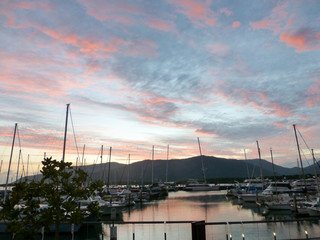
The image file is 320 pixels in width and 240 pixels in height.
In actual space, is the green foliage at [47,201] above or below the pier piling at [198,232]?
above

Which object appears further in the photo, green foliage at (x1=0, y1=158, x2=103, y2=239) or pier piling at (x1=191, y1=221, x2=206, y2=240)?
pier piling at (x1=191, y1=221, x2=206, y2=240)

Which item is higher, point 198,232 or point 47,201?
point 47,201

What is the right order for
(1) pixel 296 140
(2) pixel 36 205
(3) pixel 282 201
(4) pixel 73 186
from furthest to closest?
(1) pixel 296 140 → (3) pixel 282 201 → (4) pixel 73 186 → (2) pixel 36 205

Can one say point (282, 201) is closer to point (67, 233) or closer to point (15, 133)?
point (67, 233)

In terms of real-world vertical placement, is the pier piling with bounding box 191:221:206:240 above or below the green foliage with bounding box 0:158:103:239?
below

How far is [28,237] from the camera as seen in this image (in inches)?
592

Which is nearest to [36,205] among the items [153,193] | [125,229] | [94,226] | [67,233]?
[67,233]

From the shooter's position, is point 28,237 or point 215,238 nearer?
point 28,237

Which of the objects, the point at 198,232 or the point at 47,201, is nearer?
the point at 47,201

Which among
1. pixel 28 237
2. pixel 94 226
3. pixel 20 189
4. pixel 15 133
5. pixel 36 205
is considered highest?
pixel 15 133

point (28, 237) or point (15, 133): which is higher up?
point (15, 133)

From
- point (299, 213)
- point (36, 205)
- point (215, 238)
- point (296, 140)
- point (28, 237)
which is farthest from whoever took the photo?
point (296, 140)

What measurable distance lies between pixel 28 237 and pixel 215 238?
22013 millimetres

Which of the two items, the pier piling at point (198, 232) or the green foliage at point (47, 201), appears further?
the pier piling at point (198, 232)
